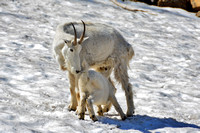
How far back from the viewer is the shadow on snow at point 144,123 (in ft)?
16.7

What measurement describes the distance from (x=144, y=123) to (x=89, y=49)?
147cm

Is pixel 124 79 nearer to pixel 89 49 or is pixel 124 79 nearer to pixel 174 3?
pixel 89 49

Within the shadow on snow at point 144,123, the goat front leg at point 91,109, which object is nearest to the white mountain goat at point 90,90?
the goat front leg at point 91,109

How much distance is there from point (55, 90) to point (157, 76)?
11.1 ft

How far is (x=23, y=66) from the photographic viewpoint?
8.27 m

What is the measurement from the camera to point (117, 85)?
8.36m

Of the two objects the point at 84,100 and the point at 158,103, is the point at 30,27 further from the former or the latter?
the point at 84,100

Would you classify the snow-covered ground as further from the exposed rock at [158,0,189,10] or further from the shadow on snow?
the exposed rock at [158,0,189,10]

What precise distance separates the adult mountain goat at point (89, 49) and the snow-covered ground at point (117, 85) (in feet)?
2.12

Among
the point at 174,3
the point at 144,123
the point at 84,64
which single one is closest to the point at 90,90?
the point at 84,64

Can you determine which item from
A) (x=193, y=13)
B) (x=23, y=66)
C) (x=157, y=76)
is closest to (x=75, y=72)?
(x=23, y=66)

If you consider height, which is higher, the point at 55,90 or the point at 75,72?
the point at 75,72

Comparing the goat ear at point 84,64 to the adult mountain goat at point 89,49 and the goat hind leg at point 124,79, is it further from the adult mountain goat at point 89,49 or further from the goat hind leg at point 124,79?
the goat hind leg at point 124,79

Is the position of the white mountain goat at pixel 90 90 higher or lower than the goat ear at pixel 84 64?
lower
